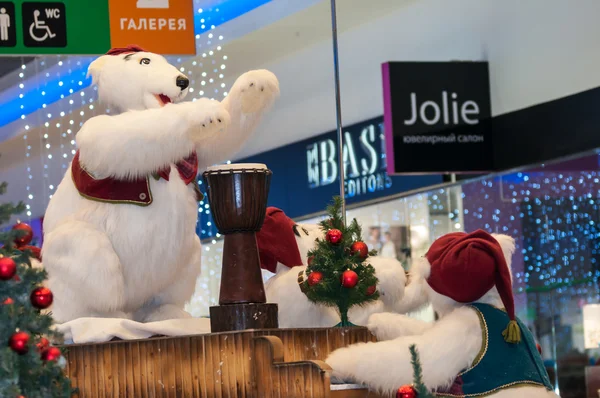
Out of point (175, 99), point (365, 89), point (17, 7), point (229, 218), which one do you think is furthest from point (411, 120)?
point (229, 218)

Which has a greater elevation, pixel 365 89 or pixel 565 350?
pixel 365 89

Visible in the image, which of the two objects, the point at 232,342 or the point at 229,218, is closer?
the point at 232,342

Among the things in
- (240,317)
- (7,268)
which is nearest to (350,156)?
(240,317)

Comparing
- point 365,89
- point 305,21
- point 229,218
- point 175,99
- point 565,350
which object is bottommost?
point 565,350

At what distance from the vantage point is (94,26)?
5.57 metres

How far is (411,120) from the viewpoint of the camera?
7172mm

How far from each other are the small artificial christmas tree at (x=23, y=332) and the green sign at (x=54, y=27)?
3.28 m

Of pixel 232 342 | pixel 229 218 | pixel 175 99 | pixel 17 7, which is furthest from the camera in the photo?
pixel 17 7

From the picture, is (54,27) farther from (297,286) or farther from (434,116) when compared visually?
(434,116)

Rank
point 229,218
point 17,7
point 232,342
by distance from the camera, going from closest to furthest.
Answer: point 232,342 < point 229,218 < point 17,7

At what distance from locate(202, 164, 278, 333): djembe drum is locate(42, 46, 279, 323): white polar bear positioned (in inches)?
6.7

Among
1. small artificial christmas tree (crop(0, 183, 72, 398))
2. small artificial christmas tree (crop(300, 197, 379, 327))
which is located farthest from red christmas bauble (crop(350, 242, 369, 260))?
small artificial christmas tree (crop(0, 183, 72, 398))

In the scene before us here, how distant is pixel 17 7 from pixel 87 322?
2717 mm

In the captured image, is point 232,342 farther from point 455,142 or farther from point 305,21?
point 305,21
